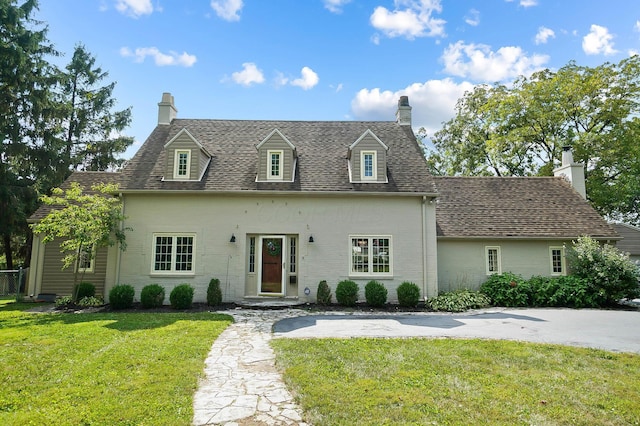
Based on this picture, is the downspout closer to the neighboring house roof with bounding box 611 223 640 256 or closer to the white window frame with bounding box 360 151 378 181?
the white window frame with bounding box 360 151 378 181

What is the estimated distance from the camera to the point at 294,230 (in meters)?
14.0

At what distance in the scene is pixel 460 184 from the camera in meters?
18.4

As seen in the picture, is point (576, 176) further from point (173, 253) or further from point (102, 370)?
point (102, 370)

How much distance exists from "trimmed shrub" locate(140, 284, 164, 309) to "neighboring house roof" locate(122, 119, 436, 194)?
146 inches

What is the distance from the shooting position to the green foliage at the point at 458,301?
13.0m

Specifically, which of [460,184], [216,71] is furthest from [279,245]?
[460,184]

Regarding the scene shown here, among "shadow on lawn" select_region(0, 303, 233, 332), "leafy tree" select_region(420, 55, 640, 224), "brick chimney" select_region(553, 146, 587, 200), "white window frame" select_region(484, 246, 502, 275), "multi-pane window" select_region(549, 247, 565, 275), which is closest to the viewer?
"shadow on lawn" select_region(0, 303, 233, 332)

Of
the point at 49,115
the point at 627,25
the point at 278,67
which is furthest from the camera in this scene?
the point at 49,115

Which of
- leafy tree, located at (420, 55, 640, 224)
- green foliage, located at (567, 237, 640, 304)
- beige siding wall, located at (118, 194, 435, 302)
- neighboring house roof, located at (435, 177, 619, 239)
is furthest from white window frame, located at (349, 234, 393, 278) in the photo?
leafy tree, located at (420, 55, 640, 224)

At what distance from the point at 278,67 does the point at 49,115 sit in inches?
695

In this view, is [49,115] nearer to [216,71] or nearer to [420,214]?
[216,71]

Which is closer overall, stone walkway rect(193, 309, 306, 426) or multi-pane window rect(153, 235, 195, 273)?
stone walkway rect(193, 309, 306, 426)

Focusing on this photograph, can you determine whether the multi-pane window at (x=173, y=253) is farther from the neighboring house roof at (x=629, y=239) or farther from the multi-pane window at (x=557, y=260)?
the neighboring house roof at (x=629, y=239)

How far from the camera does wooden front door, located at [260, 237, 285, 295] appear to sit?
46.1 feet
